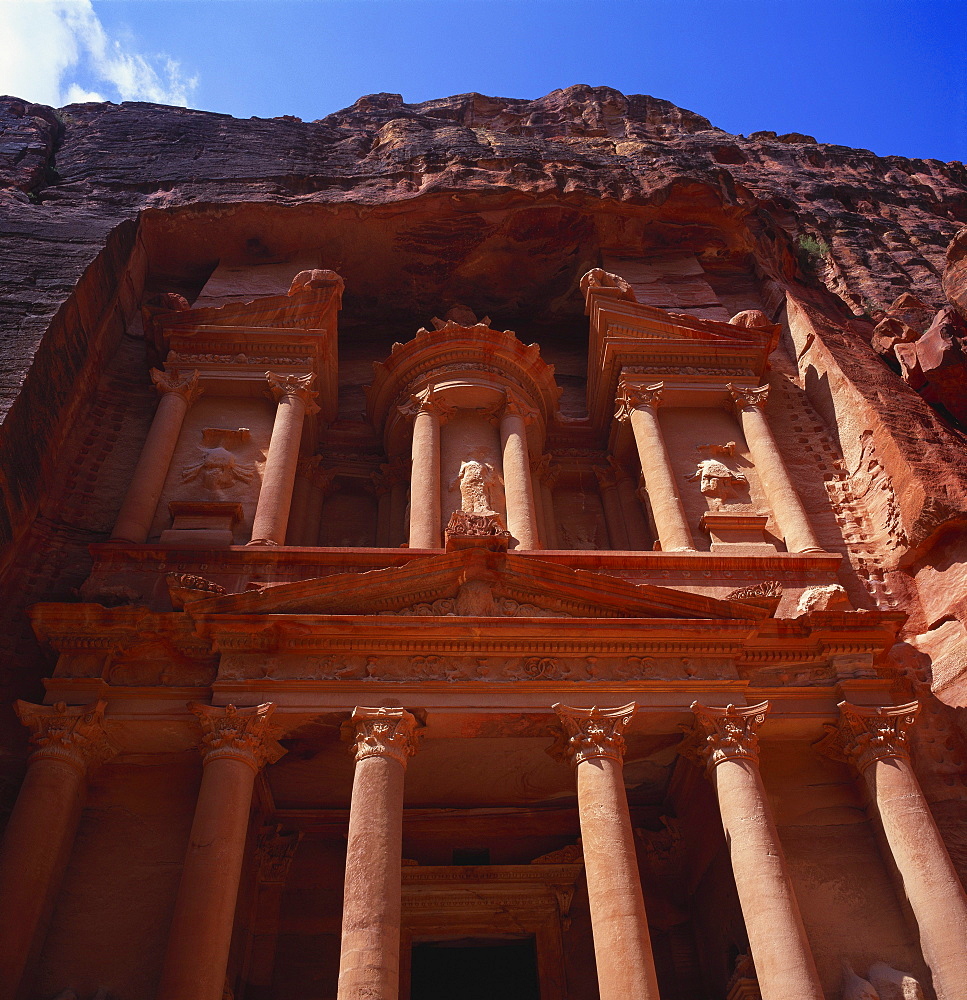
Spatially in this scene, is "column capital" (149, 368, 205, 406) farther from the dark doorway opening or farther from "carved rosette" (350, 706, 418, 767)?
the dark doorway opening

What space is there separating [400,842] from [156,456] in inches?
302

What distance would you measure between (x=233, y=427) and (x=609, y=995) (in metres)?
10.7

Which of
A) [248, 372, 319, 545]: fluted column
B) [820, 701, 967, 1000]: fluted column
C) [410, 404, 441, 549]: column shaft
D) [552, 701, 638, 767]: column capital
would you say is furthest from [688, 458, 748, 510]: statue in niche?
[248, 372, 319, 545]: fluted column

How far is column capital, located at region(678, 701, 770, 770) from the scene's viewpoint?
10023 mm

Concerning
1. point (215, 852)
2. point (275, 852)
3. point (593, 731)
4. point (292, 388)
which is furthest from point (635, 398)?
point (215, 852)

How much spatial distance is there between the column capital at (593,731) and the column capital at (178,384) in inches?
349

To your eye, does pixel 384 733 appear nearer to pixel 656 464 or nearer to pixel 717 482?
pixel 656 464

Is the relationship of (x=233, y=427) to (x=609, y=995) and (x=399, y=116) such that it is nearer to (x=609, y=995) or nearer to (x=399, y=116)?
(x=609, y=995)

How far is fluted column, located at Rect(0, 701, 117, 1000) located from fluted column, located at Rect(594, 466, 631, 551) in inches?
348

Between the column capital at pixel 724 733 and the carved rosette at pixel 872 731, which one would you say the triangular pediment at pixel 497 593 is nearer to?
the column capital at pixel 724 733

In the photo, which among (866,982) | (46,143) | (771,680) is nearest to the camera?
(866,982)

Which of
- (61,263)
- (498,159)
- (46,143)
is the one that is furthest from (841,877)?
(46,143)

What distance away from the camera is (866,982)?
8969mm

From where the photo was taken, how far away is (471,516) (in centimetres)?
1166
